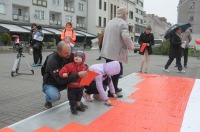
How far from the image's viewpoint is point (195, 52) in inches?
922

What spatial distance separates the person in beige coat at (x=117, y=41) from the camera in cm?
537

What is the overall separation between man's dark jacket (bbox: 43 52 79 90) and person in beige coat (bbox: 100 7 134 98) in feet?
4.05

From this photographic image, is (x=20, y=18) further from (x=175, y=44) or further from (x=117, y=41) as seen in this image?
(x=117, y=41)

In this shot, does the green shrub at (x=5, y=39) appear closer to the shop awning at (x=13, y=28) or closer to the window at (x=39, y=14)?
the shop awning at (x=13, y=28)

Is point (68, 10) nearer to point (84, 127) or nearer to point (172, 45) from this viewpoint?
point (172, 45)

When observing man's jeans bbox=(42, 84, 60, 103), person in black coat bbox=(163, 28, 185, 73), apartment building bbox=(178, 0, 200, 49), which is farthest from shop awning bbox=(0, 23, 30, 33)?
apartment building bbox=(178, 0, 200, 49)

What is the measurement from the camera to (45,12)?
136 ft

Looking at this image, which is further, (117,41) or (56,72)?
(117,41)

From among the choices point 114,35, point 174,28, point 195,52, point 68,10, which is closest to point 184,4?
point 68,10

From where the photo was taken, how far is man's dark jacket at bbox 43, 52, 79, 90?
4.04 m

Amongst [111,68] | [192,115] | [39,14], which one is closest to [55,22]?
[39,14]

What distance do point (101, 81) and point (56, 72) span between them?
888 millimetres

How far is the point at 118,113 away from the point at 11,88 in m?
3.02

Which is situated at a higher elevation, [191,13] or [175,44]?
[191,13]
